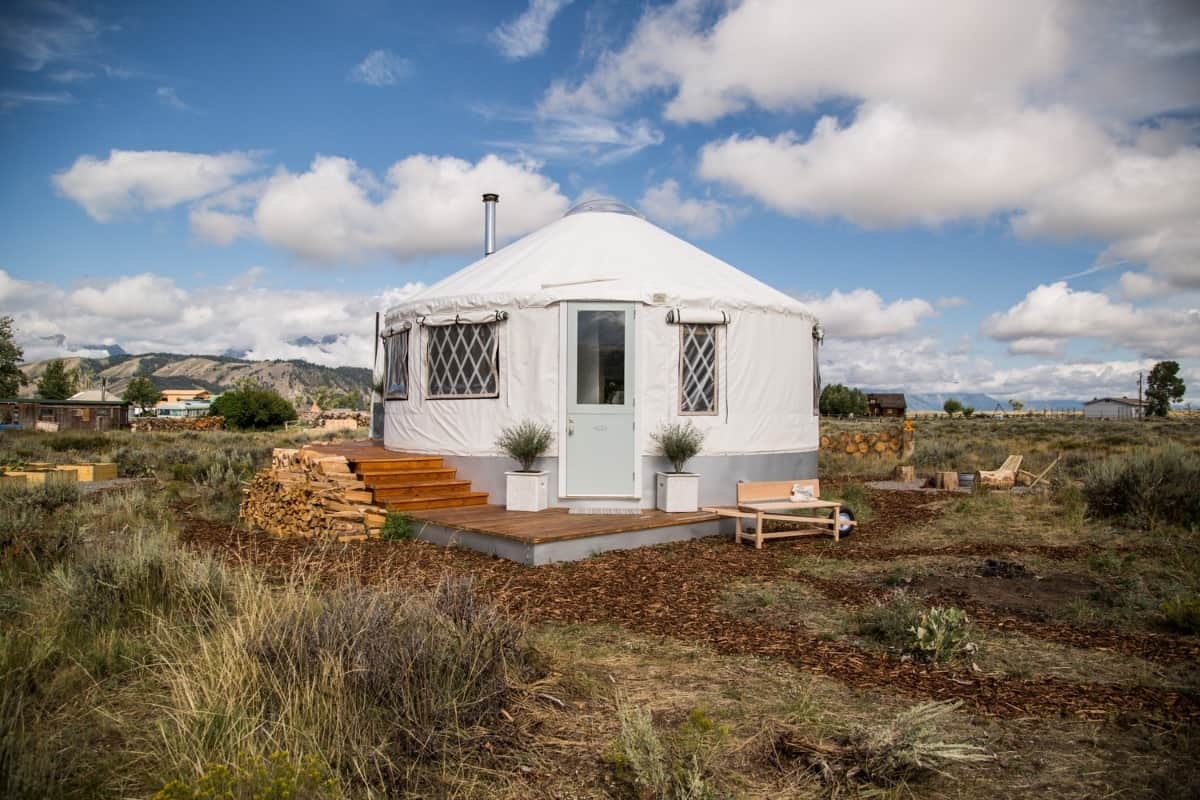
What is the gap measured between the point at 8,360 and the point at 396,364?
83.8 ft

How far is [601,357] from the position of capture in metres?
7.10

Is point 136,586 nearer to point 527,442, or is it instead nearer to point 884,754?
point 884,754

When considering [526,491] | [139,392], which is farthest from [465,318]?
[139,392]

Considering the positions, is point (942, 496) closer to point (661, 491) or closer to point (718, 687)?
point (661, 491)

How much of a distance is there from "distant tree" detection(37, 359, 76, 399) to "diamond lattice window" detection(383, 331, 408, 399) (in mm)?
43636

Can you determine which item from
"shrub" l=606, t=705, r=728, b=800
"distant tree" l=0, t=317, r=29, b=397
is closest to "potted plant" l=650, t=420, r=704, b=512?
"shrub" l=606, t=705, r=728, b=800

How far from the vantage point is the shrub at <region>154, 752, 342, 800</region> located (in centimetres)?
180

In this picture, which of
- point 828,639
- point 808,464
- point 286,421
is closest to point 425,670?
point 828,639

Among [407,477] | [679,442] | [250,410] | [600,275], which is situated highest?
[600,275]

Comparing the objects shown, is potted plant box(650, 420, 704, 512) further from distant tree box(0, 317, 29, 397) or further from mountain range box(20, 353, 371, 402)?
mountain range box(20, 353, 371, 402)

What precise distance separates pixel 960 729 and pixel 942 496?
25.2 ft

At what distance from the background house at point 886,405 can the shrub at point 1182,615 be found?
139 ft

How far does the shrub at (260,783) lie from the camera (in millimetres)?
1802

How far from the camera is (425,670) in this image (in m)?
2.51
